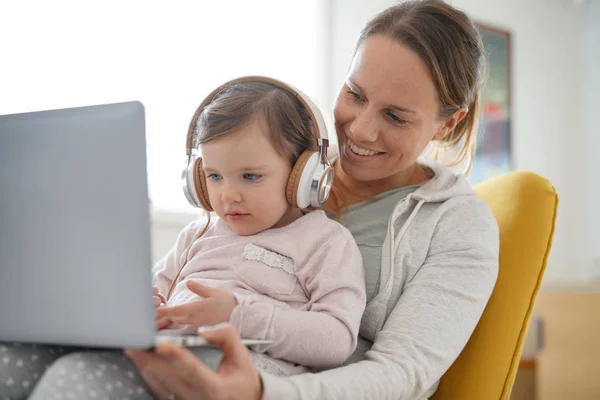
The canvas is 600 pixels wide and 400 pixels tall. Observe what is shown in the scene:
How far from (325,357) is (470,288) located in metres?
0.34

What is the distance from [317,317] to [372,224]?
0.40 m

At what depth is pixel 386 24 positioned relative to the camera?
138 cm

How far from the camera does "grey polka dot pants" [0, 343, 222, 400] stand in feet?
2.55

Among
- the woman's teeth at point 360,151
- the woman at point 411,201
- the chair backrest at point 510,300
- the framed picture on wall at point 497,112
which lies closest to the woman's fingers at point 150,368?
the woman at point 411,201

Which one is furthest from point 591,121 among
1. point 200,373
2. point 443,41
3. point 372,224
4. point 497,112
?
point 200,373

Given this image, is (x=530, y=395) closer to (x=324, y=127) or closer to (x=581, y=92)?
(x=324, y=127)

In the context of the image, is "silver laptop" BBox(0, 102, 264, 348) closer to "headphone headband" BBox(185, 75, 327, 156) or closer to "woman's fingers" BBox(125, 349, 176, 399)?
"woman's fingers" BBox(125, 349, 176, 399)

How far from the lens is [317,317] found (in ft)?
3.24

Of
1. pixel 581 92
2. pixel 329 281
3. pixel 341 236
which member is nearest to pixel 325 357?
pixel 329 281

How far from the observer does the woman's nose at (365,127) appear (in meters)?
1.34

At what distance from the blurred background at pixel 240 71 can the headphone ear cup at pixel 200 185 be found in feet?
1.66

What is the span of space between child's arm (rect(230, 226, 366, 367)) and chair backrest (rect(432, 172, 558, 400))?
299mm

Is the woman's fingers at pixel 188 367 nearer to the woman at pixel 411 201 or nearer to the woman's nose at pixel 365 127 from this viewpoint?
the woman at pixel 411 201

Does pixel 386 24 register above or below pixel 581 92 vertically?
above
